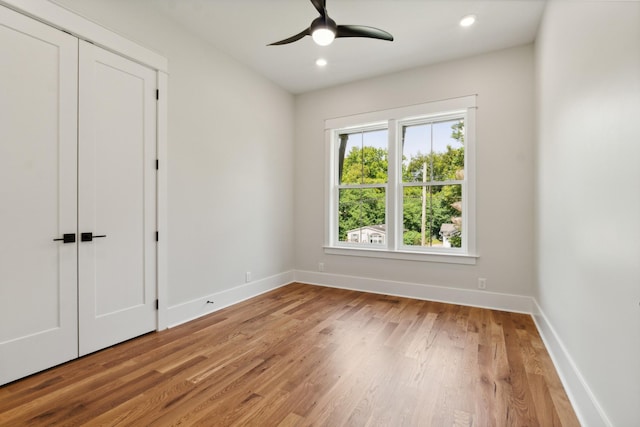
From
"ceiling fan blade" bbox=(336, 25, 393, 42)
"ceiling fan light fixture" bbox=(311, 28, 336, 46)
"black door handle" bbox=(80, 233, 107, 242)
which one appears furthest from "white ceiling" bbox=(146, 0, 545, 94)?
"black door handle" bbox=(80, 233, 107, 242)

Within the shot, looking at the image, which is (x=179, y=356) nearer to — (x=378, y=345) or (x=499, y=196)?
(x=378, y=345)

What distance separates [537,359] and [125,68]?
442 centimetres

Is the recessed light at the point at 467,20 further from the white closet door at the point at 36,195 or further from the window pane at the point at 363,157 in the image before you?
the white closet door at the point at 36,195

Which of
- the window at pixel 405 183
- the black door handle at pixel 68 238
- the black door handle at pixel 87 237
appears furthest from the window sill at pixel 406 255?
the black door handle at pixel 68 238

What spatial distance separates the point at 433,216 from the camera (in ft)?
13.9

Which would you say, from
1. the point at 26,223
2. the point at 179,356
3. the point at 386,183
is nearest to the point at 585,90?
the point at 386,183

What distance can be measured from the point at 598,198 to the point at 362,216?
329cm

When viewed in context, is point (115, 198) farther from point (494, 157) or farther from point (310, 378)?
point (494, 157)

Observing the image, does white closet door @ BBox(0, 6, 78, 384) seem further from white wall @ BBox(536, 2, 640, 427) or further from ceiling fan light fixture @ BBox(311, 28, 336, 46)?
white wall @ BBox(536, 2, 640, 427)

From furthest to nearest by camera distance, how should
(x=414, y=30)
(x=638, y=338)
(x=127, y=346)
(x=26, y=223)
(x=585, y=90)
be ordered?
(x=414, y=30)
(x=127, y=346)
(x=26, y=223)
(x=585, y=90)
(x=638, y=338)

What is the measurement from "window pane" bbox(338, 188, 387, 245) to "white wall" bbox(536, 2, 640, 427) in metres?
2.28

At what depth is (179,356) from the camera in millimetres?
2533

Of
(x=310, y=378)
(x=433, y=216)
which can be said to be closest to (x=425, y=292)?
(x=433, y=216)

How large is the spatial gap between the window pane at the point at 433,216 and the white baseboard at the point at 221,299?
213cm
